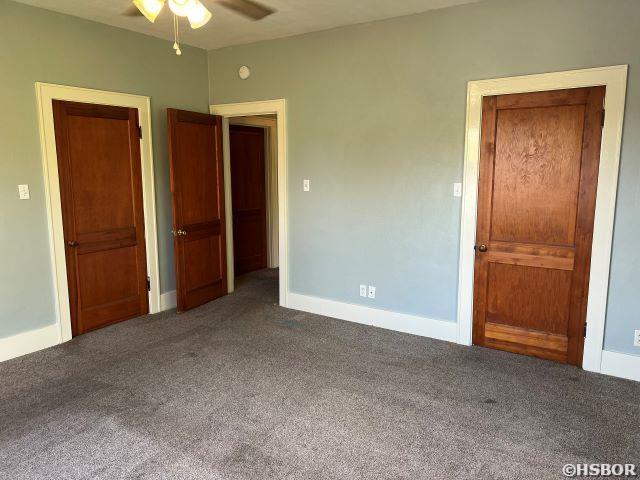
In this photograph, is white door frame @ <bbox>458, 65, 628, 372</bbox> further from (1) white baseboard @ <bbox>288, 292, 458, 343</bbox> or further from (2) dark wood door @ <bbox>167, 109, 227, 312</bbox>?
(2) dark wood door @ <bbox>167, 109, 227, 312</bbox>

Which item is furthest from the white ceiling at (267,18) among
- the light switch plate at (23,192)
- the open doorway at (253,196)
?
the open doorway at (253,196)

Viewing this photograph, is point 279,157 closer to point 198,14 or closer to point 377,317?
point 377,317

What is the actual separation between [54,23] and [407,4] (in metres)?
2.74

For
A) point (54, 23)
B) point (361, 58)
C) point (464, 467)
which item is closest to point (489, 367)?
point (464, 467)

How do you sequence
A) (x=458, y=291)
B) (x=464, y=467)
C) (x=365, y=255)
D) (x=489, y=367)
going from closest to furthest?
(x=464, y=467) < (x=489, y=367) < (x=458, y=291) < (x=365, y=255)

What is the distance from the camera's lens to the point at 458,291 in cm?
377

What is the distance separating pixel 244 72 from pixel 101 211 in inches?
76.3

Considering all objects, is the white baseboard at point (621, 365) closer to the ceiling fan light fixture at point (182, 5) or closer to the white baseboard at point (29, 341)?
the ceiling fan light fixture at point (182, 5)

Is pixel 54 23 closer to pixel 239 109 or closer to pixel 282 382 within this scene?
pixel 239 109

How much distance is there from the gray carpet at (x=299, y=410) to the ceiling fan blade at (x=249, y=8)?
2665 millimetres

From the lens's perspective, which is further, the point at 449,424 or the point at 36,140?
the point at 36,140

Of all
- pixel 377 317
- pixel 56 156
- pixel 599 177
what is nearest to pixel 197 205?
pixel 56 156

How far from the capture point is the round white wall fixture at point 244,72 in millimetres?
4582

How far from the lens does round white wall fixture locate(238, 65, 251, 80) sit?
15.0 feet
